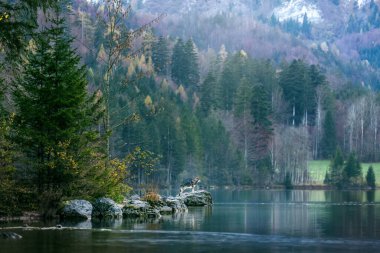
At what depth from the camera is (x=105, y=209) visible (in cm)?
3769

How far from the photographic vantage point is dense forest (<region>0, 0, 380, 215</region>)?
35562 millimetres

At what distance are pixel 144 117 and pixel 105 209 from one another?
90124 mm

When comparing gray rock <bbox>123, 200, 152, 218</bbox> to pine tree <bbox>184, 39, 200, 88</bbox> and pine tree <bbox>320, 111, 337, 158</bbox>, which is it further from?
pine tree <bbox>184, 39, 200, 88</bbox>

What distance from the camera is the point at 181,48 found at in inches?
6668

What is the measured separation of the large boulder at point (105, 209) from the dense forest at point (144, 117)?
0.78 m

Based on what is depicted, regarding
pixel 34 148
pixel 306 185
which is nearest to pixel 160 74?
pixel 306 185

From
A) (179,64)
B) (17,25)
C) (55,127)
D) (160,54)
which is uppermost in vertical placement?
(160,54)

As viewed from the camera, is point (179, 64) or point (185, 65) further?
point (185, 65)

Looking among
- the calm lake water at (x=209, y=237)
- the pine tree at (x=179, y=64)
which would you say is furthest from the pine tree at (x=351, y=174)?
the calm lake water at (x=209, y=237)

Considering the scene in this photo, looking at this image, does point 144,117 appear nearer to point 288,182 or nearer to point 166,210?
point 288,182

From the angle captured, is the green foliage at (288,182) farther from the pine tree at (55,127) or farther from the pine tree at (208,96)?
the pine tree at (55,127)

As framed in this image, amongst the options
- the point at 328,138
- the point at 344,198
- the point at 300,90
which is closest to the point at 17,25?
the point at 344,198

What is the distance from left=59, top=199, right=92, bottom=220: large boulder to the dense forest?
0.65 meters

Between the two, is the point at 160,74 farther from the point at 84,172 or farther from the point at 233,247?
the point at 233,247
